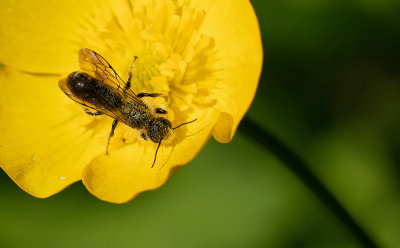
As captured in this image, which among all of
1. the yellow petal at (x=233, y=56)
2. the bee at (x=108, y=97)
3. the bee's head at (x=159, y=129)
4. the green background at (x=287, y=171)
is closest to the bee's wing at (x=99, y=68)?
the bee at (x=108, y=97)

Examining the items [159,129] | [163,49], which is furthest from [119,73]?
[159,129]

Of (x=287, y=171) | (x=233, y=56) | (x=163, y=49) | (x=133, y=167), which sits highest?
A: (x=233, y=56)

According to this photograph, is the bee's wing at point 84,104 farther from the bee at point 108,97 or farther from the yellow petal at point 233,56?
the yellow petal at point 233,56

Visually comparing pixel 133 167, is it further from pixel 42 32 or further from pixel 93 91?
pixel 42 32

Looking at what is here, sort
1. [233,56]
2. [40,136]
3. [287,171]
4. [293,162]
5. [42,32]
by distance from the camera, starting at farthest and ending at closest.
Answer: [287,171], [42,32], [40,136], [233,56], [293,162]

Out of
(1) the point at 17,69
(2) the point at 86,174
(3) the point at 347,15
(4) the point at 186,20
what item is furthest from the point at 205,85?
→ (3) the point at 347,15

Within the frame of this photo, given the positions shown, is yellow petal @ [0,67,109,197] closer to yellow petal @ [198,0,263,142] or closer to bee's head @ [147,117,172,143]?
bee's head @ [147,117,172,143]

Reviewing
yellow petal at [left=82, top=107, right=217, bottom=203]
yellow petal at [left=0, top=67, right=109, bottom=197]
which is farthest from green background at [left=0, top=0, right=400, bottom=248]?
→ yellow petal at [left=82, top=107, right=217, bottom=203]
